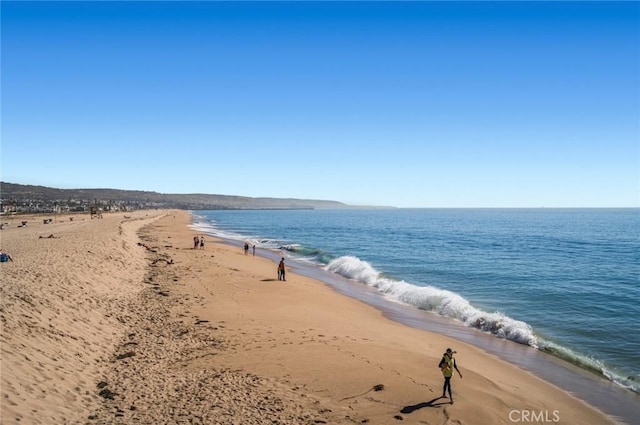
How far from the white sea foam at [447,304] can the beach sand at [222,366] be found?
3.18 metres

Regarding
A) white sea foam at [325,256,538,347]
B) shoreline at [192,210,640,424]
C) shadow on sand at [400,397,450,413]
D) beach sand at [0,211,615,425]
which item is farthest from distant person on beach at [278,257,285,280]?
shadow on sand at [400,397,450,413]

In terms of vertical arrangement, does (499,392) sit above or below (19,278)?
below

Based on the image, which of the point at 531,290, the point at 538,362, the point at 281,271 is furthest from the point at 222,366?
the point at 531,290

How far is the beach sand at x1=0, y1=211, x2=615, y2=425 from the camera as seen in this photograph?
31.2 feet

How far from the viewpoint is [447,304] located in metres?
23.0

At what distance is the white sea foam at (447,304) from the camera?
18.4 metres

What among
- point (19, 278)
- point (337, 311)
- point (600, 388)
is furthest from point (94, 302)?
point (600, 388)

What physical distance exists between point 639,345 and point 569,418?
368 inches

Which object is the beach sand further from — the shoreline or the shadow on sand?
the shoreline

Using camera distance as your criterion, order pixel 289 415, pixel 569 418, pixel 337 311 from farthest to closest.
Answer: pixel 337 311 < pixel 569 418 < pixel 289 415

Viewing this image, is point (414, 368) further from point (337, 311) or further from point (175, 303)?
point (175, 303)

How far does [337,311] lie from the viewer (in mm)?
21078

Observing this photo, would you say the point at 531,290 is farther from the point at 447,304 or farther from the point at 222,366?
the point at 222,366

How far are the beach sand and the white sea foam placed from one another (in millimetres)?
3176
